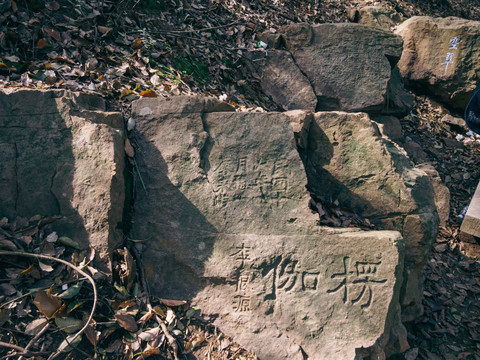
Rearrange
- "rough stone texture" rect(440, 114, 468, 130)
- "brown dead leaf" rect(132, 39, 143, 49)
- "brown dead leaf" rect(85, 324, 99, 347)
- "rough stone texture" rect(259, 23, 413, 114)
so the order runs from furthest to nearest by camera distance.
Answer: "rough stone texture" rect(440, 114, 468, 130)
"rough stone texture" rect(259, 23, 413, 114)
"brown dead leaf" rect(132, 39, 143, 49)
"brown dead leaf" rect(85, 324, 99, 347)

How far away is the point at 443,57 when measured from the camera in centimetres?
677

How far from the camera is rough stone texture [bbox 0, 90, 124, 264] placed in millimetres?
2762

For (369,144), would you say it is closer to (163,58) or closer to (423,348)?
(423,348)

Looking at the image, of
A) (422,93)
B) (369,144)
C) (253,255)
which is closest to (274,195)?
(253,255)

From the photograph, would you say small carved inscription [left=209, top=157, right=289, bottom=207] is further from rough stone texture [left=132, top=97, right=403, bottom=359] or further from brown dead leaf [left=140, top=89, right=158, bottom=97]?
brown dead leaf [left=140, top=89, right=158, bottom=97]

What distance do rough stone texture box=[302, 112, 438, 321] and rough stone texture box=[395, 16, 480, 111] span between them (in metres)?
4.07

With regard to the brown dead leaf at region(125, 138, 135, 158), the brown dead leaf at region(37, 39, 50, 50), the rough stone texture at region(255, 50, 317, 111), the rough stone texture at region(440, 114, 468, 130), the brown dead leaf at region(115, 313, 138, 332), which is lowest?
the brown dead leaf at region(115, 313, 138, 332)

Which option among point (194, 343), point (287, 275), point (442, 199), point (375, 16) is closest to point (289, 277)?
point (287, 275)

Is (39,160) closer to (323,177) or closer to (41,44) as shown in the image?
(41,44)

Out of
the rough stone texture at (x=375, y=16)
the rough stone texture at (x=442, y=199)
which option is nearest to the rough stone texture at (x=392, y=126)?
the rough stone texture at (x=442, y=199)

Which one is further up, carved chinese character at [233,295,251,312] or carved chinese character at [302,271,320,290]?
carved chinese character at [302,271,320,290]

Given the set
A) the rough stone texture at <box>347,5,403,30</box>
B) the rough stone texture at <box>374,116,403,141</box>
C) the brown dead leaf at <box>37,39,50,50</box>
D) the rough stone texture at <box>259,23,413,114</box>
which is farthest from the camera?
the rough stone texture at <box>347,5,403,30</box>

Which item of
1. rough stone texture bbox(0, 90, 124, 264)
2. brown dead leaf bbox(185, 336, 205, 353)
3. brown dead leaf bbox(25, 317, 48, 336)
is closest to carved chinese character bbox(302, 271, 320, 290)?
brown dead leaf bbox(185, 336, 205, 353)

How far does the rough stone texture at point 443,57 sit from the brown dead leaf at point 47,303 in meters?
6.89
